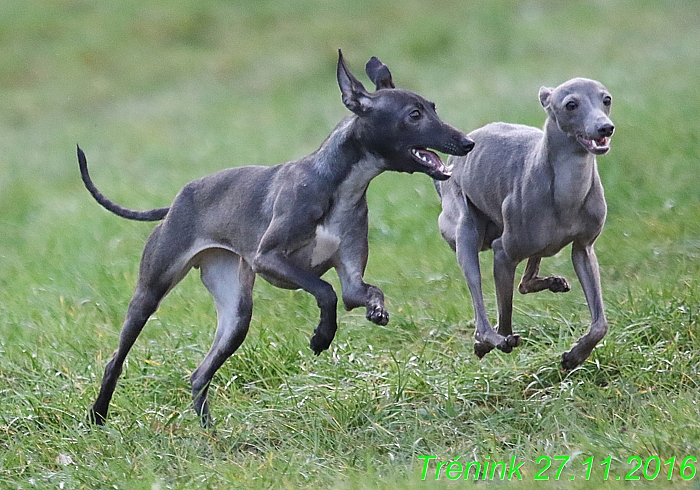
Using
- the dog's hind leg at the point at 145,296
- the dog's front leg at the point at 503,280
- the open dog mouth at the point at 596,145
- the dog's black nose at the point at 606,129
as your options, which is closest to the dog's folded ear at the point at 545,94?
the open dog mouth at the point at 596,145

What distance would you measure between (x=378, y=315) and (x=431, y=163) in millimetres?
786

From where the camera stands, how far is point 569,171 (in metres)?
5.45

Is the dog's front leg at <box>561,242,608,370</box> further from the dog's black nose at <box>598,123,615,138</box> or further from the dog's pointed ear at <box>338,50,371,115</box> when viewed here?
the dog's pointed ear at <box>338,50,371,115</box>

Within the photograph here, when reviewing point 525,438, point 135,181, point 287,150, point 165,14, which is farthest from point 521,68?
point 525,438

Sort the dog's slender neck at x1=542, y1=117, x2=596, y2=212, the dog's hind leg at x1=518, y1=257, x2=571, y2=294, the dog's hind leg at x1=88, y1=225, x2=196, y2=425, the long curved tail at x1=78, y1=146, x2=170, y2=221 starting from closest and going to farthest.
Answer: the dog's slender neck at x1=542, y1=117, x2=596, y2=212
the dog's hind leg at x1=518, y1=257, x2=571, y2=294
the dog's hind leg at x1=88, y1=225, x2=196, y2=425
the long curved tail at x1=78, y1=146, x2=170, y2=221

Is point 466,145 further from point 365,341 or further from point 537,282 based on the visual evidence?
point 365,341

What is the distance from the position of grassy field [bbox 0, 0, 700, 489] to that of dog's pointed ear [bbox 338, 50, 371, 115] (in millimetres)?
1522

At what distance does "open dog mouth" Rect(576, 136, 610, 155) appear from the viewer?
517 centimetres

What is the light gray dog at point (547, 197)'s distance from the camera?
5379 mm

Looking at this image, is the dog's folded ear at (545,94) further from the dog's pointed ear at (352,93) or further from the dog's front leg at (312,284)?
the dog's front leg at (312,284)

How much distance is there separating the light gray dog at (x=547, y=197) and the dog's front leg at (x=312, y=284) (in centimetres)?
73

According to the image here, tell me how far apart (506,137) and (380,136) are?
0.81 m

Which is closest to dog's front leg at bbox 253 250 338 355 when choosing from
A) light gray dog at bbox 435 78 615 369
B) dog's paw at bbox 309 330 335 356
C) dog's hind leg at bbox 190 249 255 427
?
dog's paw at bbox 309 330 335 356

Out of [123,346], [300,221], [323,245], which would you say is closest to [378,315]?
[323,245]
